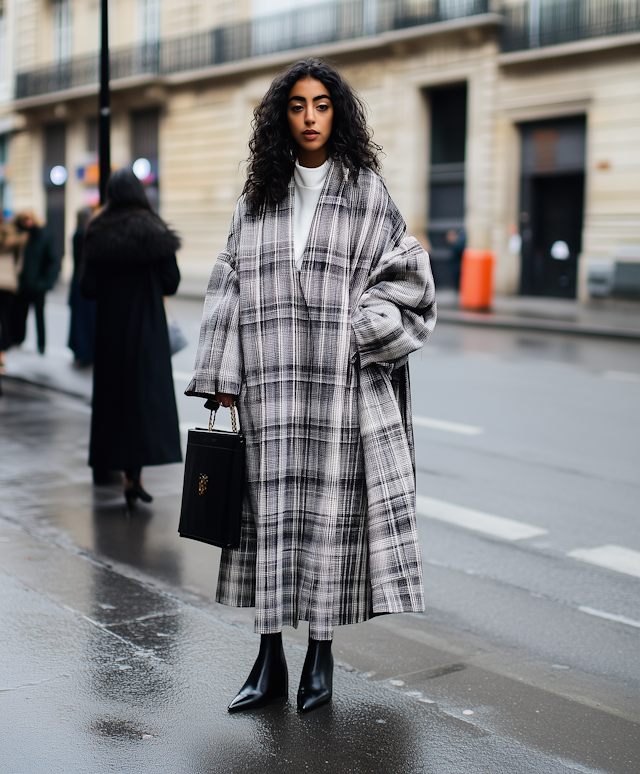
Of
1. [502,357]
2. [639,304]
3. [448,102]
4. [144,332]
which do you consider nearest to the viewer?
[144,332]

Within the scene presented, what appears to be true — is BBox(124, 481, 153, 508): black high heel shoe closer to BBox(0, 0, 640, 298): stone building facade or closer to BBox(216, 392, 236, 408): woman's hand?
BBox(216, 392, 236, 408): woman's hand

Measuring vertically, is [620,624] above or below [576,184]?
below

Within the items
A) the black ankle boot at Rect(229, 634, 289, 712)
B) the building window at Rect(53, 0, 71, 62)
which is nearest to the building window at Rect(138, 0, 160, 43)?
the building window at Rect(53, 0, 71, 62)

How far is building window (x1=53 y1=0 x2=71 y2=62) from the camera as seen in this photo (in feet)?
119

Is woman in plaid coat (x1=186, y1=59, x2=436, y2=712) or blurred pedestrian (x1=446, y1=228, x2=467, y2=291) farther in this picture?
blurred pedestrian (x1=446, y1=228, x2=467, y2=291)

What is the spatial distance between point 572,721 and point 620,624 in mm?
1074

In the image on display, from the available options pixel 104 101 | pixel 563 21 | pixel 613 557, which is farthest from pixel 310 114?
pixel 563 21

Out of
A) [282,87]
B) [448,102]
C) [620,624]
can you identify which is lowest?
[620,624]

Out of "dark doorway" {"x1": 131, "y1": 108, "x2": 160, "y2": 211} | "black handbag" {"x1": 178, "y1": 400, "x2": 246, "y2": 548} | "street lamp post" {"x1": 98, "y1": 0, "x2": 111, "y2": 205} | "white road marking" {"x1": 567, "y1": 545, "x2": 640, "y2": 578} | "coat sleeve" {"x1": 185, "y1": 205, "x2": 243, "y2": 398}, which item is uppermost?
"dark doorway" {"x1": 131, "y1": 108, "x2": 160, "y2": 211}

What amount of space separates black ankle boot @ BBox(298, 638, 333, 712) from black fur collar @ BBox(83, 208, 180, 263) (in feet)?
9.94

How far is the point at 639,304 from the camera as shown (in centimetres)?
1986

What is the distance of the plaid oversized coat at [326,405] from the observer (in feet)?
10.3

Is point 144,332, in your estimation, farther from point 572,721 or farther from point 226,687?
point 572,721

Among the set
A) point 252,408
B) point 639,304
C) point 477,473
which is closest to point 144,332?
point 477,473
